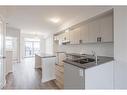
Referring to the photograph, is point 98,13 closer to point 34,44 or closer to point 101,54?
point 101,54

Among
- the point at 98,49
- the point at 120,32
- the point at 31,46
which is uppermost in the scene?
the point at 120,32

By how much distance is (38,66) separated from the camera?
5.88m

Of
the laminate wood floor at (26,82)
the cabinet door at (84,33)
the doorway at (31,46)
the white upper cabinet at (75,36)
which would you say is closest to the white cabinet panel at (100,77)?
the cabinet door at (84,33)

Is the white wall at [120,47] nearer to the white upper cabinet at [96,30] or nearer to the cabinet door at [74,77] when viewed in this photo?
the white upper cabinet at [96,30]

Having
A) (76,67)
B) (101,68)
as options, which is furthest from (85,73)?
(101,68)

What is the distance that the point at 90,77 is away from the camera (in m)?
1.70

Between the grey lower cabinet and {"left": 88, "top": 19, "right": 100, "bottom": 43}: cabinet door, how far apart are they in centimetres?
102

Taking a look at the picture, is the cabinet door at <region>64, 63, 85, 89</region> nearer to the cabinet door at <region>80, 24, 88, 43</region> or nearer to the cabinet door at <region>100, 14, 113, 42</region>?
the cabinet door at <region>100, 14, 113, 42</region>

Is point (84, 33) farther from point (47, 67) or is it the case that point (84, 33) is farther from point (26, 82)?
point (26, 82)

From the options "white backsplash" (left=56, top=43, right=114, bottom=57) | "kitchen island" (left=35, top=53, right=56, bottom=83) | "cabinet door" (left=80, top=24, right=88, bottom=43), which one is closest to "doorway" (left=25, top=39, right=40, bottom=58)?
"kitchen island" (left=35, top=53, right=56, bottom=83)

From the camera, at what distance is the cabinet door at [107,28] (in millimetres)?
2465

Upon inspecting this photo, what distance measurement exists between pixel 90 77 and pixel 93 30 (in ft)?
5.70

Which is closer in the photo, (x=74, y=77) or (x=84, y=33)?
(x=74, y=77)

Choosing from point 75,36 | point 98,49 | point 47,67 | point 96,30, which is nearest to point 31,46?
point 47,67
